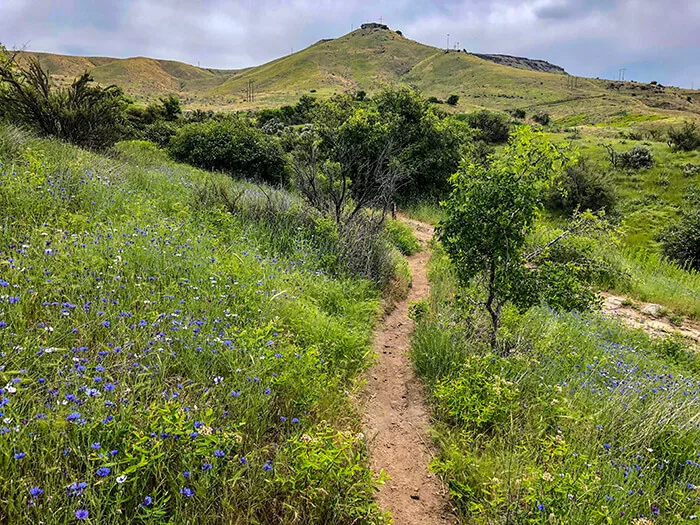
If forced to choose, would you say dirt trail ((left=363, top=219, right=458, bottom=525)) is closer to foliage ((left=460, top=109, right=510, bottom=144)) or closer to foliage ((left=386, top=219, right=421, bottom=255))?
foliage ((left=386, top=219, right=421, bottom=255))

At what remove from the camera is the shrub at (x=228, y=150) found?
14.8m

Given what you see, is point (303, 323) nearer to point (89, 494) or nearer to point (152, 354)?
point (152, 354)

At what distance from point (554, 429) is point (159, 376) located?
3335 millimetres

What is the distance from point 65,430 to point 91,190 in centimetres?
458

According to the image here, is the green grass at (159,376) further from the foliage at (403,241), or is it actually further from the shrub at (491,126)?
the shrub at (491,126)

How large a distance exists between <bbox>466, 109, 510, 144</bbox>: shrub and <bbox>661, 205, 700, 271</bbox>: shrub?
1860 cm

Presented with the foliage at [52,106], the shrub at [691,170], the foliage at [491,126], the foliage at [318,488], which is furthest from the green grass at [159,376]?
the foliage at [491,126]

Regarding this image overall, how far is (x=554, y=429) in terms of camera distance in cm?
332

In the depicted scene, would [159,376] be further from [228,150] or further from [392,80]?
[392,80]

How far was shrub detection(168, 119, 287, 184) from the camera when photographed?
14844mm

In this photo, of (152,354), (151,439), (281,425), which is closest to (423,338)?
(281,425)

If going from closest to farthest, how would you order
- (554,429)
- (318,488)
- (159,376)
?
(318,488) → (159,376) → (554,429)

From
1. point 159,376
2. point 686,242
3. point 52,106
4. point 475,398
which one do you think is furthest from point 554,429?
point 686,242

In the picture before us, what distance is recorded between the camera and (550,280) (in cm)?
442
